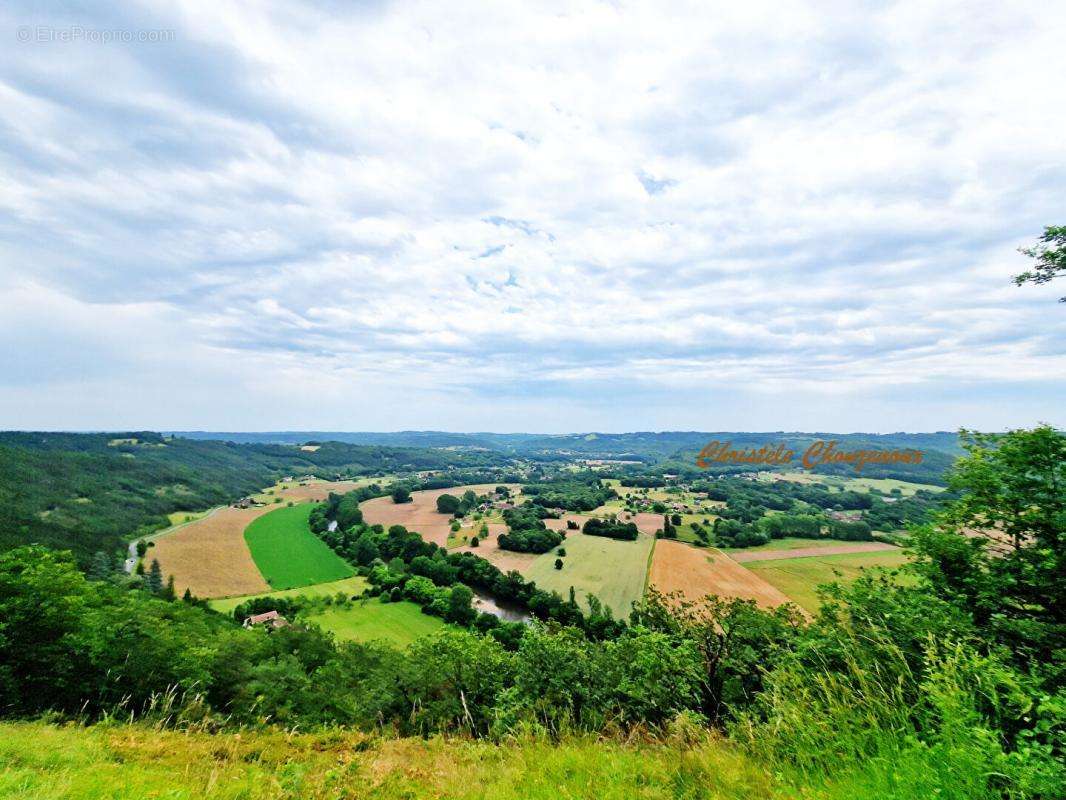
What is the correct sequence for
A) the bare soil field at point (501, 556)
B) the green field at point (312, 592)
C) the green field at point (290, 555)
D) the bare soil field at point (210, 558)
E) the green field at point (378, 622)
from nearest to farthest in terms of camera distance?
the green field at point (378, 622)
the green field at point (312, 592)
the bare soil field at point (210, 558)
the green field at point (290, 555)
the bare soil field at point (501, 556)

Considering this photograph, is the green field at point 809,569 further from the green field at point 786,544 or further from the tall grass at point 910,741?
the tall grass at point 910,741

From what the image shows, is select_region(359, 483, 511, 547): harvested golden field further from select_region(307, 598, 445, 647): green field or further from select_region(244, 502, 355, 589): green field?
select_region(307, 598, 445, 647): green field

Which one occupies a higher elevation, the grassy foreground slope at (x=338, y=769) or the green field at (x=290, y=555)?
the grassy foreground slope at (x=338, y=769)

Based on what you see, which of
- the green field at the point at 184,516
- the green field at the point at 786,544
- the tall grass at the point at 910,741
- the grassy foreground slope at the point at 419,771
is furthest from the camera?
the green field at the point at 184,516

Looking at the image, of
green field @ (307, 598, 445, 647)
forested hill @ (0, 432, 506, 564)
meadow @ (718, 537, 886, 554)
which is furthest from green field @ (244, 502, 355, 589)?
meadow @ (718, 537, 886, 554)

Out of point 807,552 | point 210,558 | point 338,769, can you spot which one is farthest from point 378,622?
point 807,552

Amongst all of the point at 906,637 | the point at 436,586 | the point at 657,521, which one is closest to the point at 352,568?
the point at 436,586

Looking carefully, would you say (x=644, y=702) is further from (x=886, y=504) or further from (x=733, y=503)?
(x=886, y=504)

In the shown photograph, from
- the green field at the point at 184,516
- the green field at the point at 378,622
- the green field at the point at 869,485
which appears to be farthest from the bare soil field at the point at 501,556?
the green field at the point at 869,485
